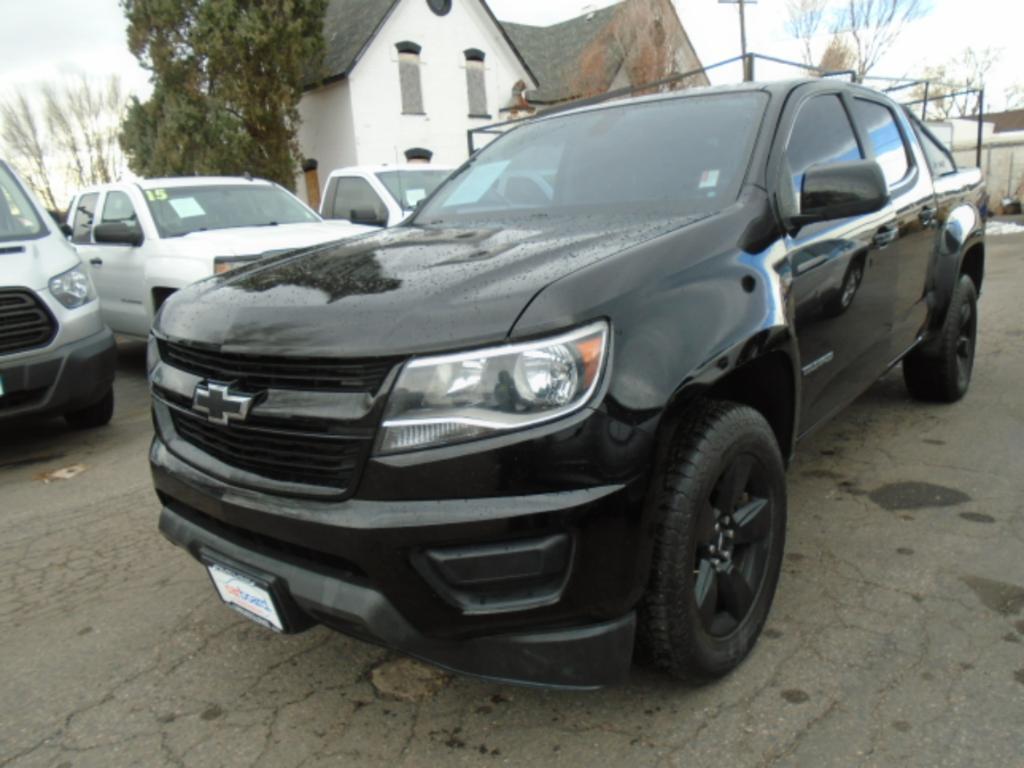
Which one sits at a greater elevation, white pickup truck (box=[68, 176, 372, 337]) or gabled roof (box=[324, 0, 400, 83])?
gabled roof (box=[324, 0, 400, 83])

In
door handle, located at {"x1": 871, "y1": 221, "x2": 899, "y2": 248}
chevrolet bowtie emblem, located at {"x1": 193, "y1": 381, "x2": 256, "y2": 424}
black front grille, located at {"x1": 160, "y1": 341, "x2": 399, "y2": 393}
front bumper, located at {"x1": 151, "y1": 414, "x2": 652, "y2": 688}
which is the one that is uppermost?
door handle, located at {"x1": 871, "y1": 221, "x2": 899, "y2": 248}

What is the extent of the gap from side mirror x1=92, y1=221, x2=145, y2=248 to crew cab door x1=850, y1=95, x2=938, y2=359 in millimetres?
5636

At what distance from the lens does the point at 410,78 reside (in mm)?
24109

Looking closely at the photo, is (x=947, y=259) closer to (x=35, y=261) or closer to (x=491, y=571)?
(x=491, y=571)

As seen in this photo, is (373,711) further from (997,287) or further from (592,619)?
(997,287)

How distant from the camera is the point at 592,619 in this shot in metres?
1.84

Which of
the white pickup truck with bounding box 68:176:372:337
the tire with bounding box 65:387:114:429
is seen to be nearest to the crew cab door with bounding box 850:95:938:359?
the white pickup truck with bounding box 68:176:372:337

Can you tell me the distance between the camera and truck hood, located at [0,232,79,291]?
462 centimetres

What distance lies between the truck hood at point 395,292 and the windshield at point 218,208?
4767 millimetres

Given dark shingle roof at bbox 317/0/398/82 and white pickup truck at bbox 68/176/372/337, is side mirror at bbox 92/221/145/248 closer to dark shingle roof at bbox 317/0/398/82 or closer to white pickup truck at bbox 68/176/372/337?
white pickup truck at bbox 68/176/372/337

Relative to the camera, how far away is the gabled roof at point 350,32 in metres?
22.8

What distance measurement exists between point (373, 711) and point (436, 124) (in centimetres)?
2430

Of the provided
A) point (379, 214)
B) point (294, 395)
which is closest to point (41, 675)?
point (294, 395)

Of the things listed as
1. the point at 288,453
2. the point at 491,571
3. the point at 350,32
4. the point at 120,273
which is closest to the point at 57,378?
the point at 120,273
